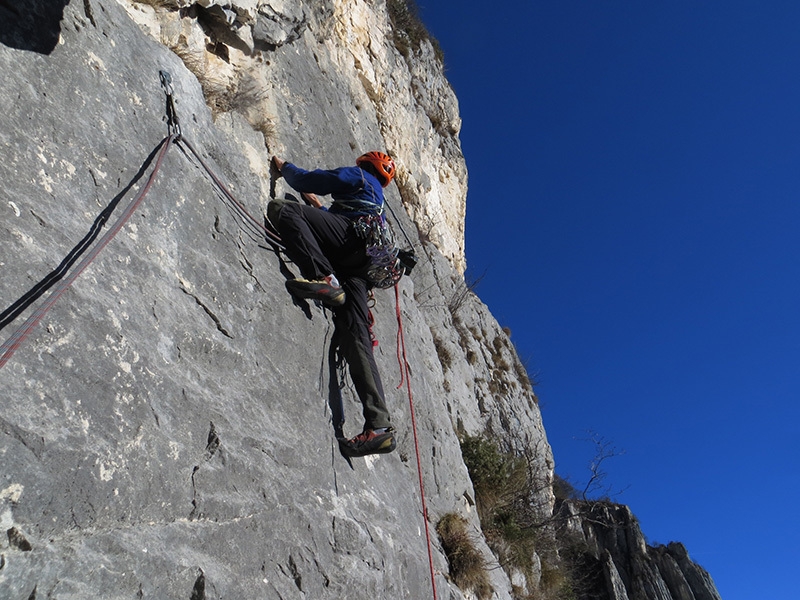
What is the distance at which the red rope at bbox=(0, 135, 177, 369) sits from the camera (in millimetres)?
2277

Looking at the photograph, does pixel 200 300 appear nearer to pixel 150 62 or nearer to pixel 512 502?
pixel 150 62

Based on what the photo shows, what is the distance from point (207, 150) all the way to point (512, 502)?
640 centimetres

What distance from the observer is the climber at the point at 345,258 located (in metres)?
Answer: 4.48

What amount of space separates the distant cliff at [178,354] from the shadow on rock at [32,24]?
0.04ft

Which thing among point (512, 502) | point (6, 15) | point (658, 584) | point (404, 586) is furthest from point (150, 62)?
point (658, 584)

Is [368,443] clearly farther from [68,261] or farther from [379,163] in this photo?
[379,163]

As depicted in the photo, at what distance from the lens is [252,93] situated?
5.18 m

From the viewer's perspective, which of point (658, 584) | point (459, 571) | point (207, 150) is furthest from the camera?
point (658, 584)

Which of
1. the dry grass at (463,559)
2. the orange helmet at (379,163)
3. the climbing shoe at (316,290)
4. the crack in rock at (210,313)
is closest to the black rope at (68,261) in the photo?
the crack in rock at (210,313)

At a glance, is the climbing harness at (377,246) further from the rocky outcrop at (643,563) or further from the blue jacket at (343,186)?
the rocky outcrop at (643,563)

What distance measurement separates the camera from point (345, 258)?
16.5ft

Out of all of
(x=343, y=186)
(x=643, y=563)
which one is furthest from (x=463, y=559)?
(x=643, y=563)

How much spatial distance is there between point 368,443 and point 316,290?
116 centimetres

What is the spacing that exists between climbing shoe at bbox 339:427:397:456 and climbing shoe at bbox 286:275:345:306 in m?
1.01
